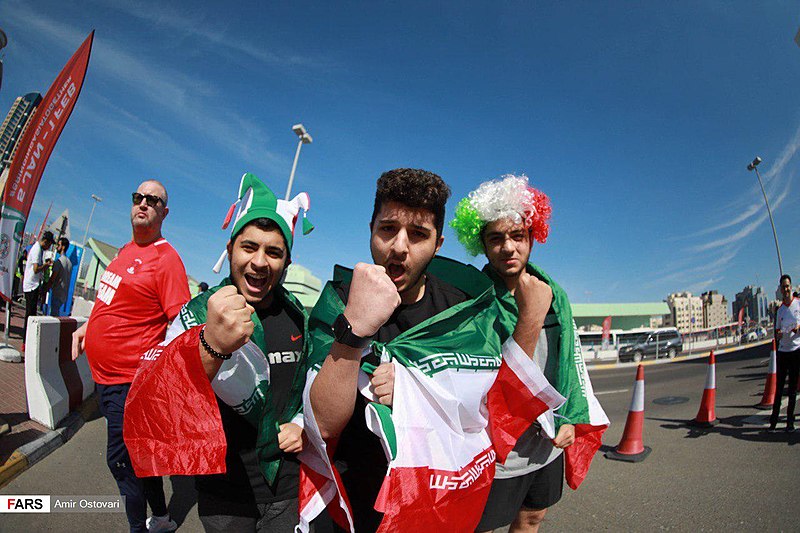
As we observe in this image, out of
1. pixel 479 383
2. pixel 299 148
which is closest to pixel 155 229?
pixel 479 383

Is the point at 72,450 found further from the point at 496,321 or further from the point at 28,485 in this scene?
the point at 496,321

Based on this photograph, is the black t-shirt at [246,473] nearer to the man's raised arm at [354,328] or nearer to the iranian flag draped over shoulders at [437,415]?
the iranian flag draped over shoulders at [437,415]

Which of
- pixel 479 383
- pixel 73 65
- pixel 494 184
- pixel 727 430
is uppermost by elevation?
pixel 73 65

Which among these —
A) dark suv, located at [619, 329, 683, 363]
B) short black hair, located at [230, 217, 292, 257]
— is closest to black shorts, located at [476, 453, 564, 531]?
short black hair, located at [230, 217, 292, 257]

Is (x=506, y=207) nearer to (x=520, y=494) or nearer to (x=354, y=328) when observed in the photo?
(x=354, y=328)

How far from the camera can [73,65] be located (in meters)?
4.23

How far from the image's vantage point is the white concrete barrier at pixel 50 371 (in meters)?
4.75

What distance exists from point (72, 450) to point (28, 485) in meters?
1.04

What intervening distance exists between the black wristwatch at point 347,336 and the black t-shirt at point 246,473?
0.64 m

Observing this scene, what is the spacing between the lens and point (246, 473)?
1594 mm

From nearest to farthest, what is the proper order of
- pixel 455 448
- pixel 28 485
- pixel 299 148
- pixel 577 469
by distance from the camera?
pixel 455 448 < pixel 577 469 < pixel 28 485 < pixel 299 148

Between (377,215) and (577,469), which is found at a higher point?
(377,215)

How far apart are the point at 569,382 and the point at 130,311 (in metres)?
2.67

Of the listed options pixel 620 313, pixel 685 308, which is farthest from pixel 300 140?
pixel 685 308
